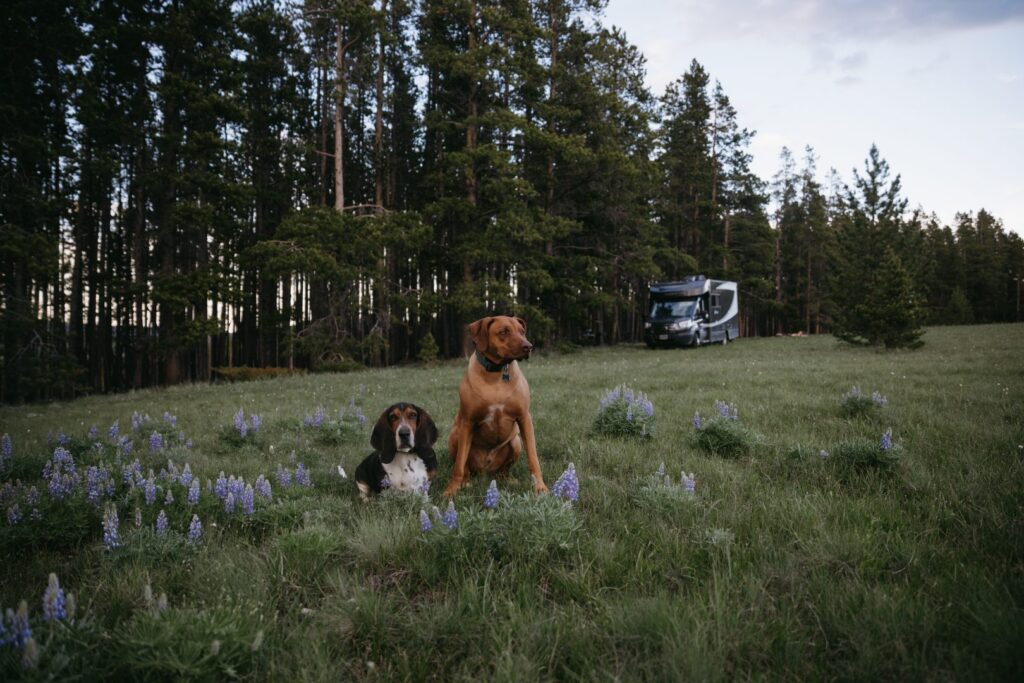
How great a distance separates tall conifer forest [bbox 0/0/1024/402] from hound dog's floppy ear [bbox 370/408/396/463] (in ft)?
51.7

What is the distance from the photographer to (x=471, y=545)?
8.61ft

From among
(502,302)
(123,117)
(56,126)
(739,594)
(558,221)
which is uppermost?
(123,117)

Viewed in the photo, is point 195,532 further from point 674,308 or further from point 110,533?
point 674,308

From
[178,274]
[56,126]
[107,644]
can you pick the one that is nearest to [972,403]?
[107,644]

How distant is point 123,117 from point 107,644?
22730mm

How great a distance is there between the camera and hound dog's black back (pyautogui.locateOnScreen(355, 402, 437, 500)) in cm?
399

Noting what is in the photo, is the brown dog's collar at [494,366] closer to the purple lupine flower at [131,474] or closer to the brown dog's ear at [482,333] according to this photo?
the brown dog's ear at [482,333]

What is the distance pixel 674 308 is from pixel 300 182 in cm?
2160

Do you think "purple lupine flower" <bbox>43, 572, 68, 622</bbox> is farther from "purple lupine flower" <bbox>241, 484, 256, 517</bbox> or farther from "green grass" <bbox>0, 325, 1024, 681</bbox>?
"purple lupine flower" <bbox>241, 484, 256, 517</bbox>

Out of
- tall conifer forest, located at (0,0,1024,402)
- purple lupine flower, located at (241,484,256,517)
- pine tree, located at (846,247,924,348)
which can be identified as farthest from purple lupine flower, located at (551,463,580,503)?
pine tree, located at (846,247,924,348)

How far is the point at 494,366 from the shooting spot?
4074 mm

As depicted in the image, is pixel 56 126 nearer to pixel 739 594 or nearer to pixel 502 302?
pixel 502 302

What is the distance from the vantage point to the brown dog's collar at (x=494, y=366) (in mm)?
4070

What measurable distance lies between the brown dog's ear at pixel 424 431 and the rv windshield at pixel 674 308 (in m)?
25.5
